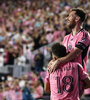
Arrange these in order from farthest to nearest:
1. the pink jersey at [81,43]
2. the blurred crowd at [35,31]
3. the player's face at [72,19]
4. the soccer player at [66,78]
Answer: the blurred crowd at [35,31] → the player's face at [72,19] → the pink jersey at [81,43] → the soccer player at [66,78]

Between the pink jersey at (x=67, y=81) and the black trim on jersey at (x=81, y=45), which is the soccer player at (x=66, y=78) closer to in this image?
the pink jersey at (x=67, y=81)

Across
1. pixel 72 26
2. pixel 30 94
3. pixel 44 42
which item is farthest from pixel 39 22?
pixel 72 26

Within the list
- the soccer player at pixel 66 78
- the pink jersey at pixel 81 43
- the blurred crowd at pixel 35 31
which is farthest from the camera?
the blurred crowd at pixel 35 31

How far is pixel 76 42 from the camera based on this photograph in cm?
238

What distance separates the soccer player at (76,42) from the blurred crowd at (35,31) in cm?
555

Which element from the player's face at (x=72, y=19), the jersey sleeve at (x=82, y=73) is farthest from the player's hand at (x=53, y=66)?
the player's face at (x=72, y=19)

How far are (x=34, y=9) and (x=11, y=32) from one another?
1.65 metres

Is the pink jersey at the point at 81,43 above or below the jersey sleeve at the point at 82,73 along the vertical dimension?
above

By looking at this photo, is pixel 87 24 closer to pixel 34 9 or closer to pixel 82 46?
pixel 34 9

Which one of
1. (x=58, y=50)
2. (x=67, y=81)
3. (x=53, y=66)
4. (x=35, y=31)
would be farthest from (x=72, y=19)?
(x=35, y=31)

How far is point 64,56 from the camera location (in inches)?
89.0

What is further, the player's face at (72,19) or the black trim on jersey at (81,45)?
the player's face at (72,19)

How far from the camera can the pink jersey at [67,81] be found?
7.22 feet

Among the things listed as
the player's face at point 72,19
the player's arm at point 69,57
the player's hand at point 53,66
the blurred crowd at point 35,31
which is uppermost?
the blurred crowd at point 35,31
